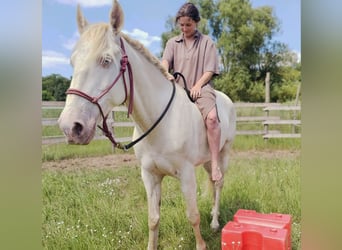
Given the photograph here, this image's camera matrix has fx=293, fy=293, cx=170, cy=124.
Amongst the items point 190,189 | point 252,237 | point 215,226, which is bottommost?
point 215,226

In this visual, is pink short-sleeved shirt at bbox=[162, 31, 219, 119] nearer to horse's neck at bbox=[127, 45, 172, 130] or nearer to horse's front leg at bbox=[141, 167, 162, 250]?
horse's neck at bbox=[127, 45, 172, 130]

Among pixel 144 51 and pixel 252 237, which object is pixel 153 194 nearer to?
pixel 252 237

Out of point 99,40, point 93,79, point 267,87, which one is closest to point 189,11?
point 99,40

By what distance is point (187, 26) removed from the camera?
1.54m

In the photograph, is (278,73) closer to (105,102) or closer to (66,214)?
(105,102)

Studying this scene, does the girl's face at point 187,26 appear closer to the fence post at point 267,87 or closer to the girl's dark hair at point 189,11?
the girl's dark hair at point 189,11

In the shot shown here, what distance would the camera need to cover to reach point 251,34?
2.14 m

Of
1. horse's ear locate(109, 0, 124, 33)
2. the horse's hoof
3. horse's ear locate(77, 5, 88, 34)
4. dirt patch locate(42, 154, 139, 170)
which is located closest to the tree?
dirt patch locate(42, 154, 139, 170)

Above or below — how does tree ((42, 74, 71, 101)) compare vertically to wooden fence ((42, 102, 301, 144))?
above

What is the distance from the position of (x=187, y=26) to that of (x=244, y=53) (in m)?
0.78

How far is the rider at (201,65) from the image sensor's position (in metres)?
1.52

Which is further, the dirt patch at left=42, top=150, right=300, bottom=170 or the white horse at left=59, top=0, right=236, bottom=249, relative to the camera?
the dirt patch at left=42, top=150, right=300, bottom=170

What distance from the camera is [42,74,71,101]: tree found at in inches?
74.6

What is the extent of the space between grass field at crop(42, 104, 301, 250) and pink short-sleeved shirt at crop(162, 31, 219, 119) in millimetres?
778
